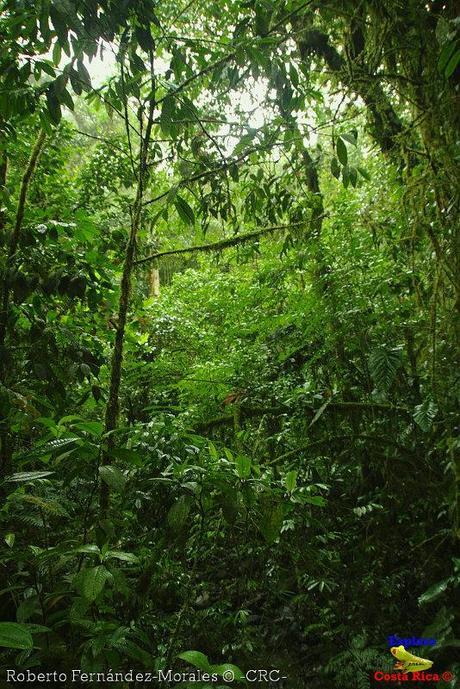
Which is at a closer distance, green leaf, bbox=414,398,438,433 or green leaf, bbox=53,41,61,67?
green leaf, bbox=53,41,61,67

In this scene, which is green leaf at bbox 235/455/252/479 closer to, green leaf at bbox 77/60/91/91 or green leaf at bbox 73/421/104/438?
green leaf at bbox 73/421/104/438

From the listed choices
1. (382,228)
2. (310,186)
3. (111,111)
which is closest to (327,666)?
(382,228)

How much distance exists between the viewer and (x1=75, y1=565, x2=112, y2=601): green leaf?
4.34 ft

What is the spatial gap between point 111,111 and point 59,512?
195 cm

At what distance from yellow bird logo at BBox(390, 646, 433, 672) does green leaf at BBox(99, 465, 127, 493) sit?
2.07 m

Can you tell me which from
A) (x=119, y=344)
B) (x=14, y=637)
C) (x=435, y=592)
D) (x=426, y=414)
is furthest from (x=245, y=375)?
(x=14, y=637)

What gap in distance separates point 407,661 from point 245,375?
8.85 feet

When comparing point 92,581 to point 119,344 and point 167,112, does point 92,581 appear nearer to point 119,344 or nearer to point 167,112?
point 119,344

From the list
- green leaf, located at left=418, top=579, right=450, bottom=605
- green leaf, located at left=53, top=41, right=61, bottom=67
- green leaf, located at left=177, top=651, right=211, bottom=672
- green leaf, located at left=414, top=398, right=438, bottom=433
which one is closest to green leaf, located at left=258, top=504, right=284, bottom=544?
green leaf, located at left=177, top=651, right=211, bottom=672

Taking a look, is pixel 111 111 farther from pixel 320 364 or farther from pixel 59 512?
pixel 320 364

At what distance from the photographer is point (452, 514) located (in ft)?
7.38

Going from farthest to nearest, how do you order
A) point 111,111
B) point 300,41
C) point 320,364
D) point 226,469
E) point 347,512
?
point 320,364 → point 300,41 → point 347,512 → point 111,111 → point 226,469

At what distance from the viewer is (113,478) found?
57.1 inches

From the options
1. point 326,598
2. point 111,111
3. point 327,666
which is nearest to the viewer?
point 111,111
